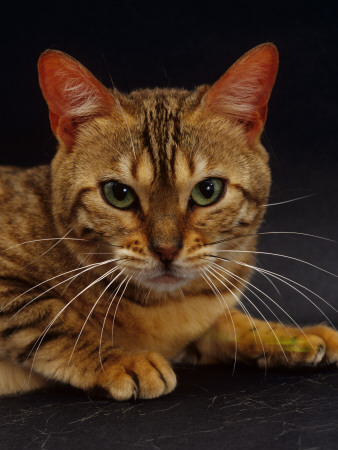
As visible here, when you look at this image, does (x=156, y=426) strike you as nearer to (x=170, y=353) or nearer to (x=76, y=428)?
(x=76, y=428)

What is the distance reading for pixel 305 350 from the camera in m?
1.63

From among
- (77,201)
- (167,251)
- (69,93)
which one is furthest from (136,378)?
(69,93)

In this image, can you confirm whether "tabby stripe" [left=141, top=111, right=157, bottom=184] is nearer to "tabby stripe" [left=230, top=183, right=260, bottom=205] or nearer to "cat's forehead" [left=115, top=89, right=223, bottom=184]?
"cat's forehead" [left=115, top=89, right=223, bottom=184]

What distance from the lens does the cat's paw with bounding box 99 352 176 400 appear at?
4.68 ft

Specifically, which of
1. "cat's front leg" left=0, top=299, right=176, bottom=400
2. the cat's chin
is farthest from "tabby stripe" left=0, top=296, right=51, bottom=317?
the cat's chin

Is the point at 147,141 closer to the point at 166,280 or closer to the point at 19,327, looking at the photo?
the point at 166,280

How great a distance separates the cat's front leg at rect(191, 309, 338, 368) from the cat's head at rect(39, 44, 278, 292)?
24cm

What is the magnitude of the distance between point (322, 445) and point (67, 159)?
775 mm

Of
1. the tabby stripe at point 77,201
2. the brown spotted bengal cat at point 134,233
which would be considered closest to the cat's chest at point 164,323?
the brown spotted bengal cat at point 134,233

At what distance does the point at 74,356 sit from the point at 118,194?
34 cm

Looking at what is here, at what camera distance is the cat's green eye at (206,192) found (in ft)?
4.85

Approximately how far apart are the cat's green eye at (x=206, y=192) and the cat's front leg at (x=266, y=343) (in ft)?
1.01

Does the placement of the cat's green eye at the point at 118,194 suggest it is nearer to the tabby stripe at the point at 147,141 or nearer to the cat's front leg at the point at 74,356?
the tabby stripe at the point at 147,141

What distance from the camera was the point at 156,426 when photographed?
4.35ft
